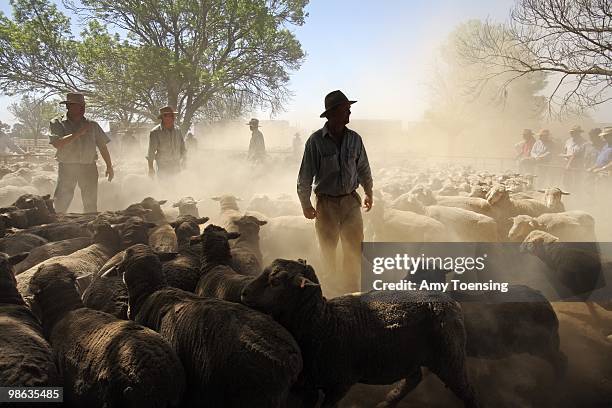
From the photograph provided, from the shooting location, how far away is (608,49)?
24.1 feet

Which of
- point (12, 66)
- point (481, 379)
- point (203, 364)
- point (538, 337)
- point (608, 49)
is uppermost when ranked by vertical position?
point (12, 66)

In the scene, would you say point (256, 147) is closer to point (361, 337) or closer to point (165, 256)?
point (165, 256)

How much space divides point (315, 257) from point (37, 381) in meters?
4.43

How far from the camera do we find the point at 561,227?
21.1ft

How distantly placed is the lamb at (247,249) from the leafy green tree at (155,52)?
1191cm

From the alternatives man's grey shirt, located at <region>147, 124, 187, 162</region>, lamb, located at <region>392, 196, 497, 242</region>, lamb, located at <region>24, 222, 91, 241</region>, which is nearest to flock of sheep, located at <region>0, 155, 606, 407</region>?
lamb, located at <region>24, 222, 91, 241</region>

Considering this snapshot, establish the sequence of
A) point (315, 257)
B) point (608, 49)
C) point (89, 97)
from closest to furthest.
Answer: point (315, 257) → point (608, 49) → point (89, 97)

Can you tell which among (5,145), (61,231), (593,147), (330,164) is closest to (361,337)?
(330,164)

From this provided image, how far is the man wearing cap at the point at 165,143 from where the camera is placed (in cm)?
852

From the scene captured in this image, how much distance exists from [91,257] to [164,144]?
453 centimetres

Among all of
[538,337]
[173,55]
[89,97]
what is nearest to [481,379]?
[538,337]

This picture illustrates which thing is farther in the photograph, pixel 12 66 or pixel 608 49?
pixel 12 66

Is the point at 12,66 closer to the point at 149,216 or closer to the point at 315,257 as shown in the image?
the point at 149,216

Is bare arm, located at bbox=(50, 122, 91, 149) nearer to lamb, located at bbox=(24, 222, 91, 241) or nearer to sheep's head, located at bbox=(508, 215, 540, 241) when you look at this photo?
lamb, located at bbox=(24, 222, 91, 241)
